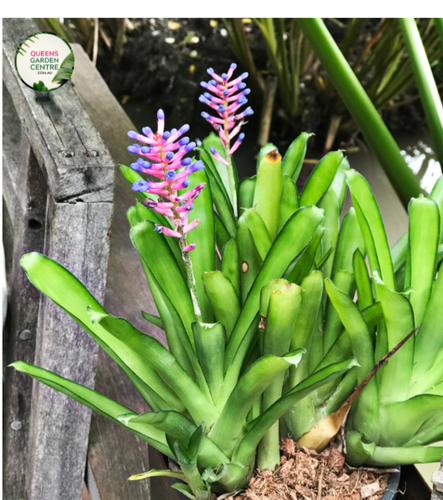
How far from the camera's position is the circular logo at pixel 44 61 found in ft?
1.83

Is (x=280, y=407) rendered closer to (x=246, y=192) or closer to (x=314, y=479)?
(x=314, y=479)

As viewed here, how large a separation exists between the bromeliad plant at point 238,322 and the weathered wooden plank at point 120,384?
0.30 feet

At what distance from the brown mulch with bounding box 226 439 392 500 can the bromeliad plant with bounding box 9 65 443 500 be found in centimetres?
1

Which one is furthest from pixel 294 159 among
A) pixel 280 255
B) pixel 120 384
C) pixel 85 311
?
pixel 120 384

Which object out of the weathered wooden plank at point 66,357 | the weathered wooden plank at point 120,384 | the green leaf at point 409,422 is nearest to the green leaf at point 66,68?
the weathered wooden plank at point 66,357

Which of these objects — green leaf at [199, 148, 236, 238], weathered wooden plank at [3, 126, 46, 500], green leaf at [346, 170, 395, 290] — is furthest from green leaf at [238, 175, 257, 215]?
weathered wooden plank at [3, 126, 46, 500]

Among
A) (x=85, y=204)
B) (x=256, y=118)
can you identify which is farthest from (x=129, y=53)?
(x=85, y=204)

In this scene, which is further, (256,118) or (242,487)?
(256,118)

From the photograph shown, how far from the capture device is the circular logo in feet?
1.83

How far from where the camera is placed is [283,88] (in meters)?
2.09

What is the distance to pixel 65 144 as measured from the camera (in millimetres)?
593
